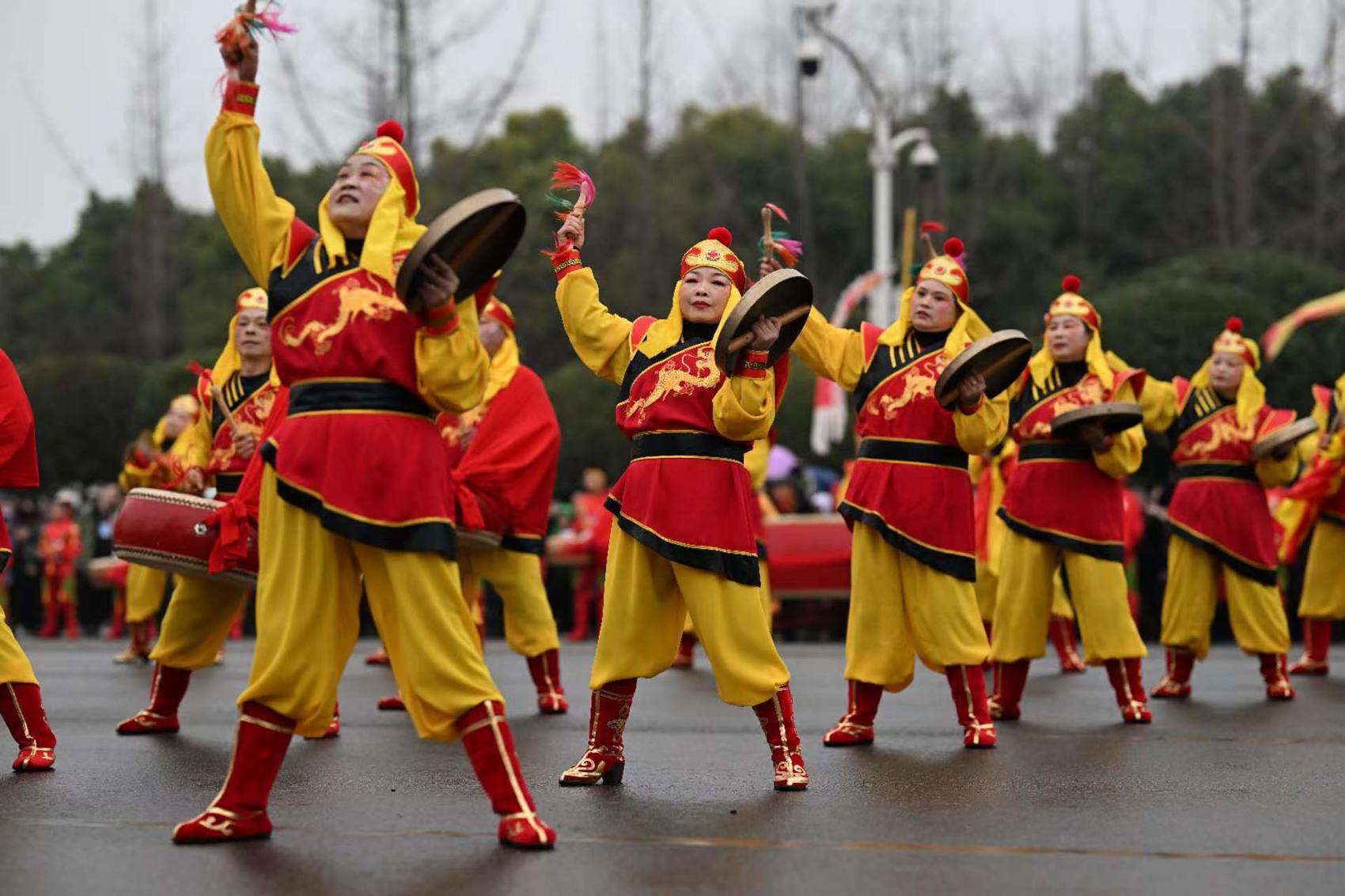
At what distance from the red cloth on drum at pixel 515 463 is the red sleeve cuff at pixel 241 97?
4.14 m

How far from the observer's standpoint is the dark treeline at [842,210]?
97.1ft

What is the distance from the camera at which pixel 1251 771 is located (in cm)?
760

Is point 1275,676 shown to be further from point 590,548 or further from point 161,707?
point 590,548

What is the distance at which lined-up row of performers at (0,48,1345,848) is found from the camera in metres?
5.64

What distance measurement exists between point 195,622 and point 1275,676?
20.8 feet

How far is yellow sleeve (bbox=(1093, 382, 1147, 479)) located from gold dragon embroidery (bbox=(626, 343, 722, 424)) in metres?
3.21

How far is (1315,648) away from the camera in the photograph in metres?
13.1

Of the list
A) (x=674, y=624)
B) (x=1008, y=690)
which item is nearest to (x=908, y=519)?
(x=674, y=624)

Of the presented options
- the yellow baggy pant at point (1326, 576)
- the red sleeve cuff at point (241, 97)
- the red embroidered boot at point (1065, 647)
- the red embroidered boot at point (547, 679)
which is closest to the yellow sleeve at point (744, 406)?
the red sleeve cuff at point (241, 97)

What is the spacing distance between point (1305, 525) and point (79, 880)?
1018 centimetres

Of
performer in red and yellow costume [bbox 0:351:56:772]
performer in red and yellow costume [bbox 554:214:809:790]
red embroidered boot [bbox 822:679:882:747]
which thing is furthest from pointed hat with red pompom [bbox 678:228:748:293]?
performer in red and yellow costume [bbox 0:351:56:772]

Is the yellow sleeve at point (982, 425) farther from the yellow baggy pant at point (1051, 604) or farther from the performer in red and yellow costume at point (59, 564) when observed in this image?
the performer in red and yellow costume at point (59, 564)

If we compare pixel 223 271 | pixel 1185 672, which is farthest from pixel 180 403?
pixel 223 271

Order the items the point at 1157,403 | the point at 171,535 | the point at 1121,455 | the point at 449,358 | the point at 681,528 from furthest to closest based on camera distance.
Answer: the point at 1157,403 < the point at 1121,455 < the point at 171,535 < the point at 681,528 < the point at 449,358
